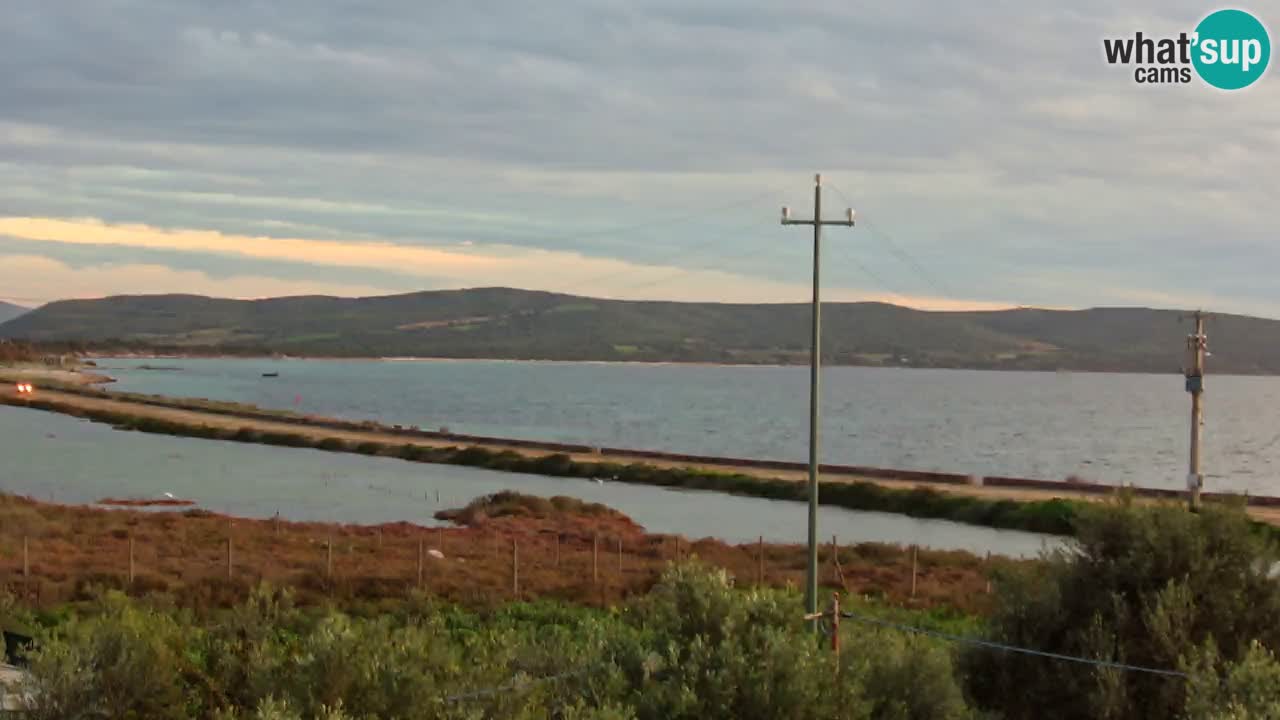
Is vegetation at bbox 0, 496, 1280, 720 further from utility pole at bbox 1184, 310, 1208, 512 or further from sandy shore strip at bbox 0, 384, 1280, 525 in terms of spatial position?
sandy shore strip at bbox 0, 384, 1280, 525

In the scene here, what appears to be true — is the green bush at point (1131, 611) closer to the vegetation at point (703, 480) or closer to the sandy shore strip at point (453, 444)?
the vegetation at point (703, 480)

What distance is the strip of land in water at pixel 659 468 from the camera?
7000cm

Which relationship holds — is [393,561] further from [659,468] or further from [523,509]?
[659,468]

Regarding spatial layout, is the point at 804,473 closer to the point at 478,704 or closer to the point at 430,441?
the point at 430,441

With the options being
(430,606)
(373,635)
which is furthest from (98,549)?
(373,635)

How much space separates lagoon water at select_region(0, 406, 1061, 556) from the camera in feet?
207

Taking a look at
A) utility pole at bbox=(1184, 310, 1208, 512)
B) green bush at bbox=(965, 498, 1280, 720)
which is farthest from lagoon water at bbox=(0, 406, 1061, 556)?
green bush at bbox=(965, 498, 1280, 720)

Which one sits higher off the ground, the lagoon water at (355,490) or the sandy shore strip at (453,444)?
the sandy shore strip at (453,444)

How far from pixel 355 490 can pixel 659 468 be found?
22.2 m

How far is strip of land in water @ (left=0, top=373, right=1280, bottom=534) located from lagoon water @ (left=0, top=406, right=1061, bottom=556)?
2.19 m

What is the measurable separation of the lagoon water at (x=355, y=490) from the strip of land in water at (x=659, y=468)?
2.19 meters

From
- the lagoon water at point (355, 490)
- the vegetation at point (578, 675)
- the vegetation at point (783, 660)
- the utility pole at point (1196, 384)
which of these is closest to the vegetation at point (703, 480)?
the lagoon water at point (355, 490)

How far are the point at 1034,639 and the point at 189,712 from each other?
10137 mm

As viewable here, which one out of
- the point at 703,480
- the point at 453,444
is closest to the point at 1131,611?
the point at 703,480
